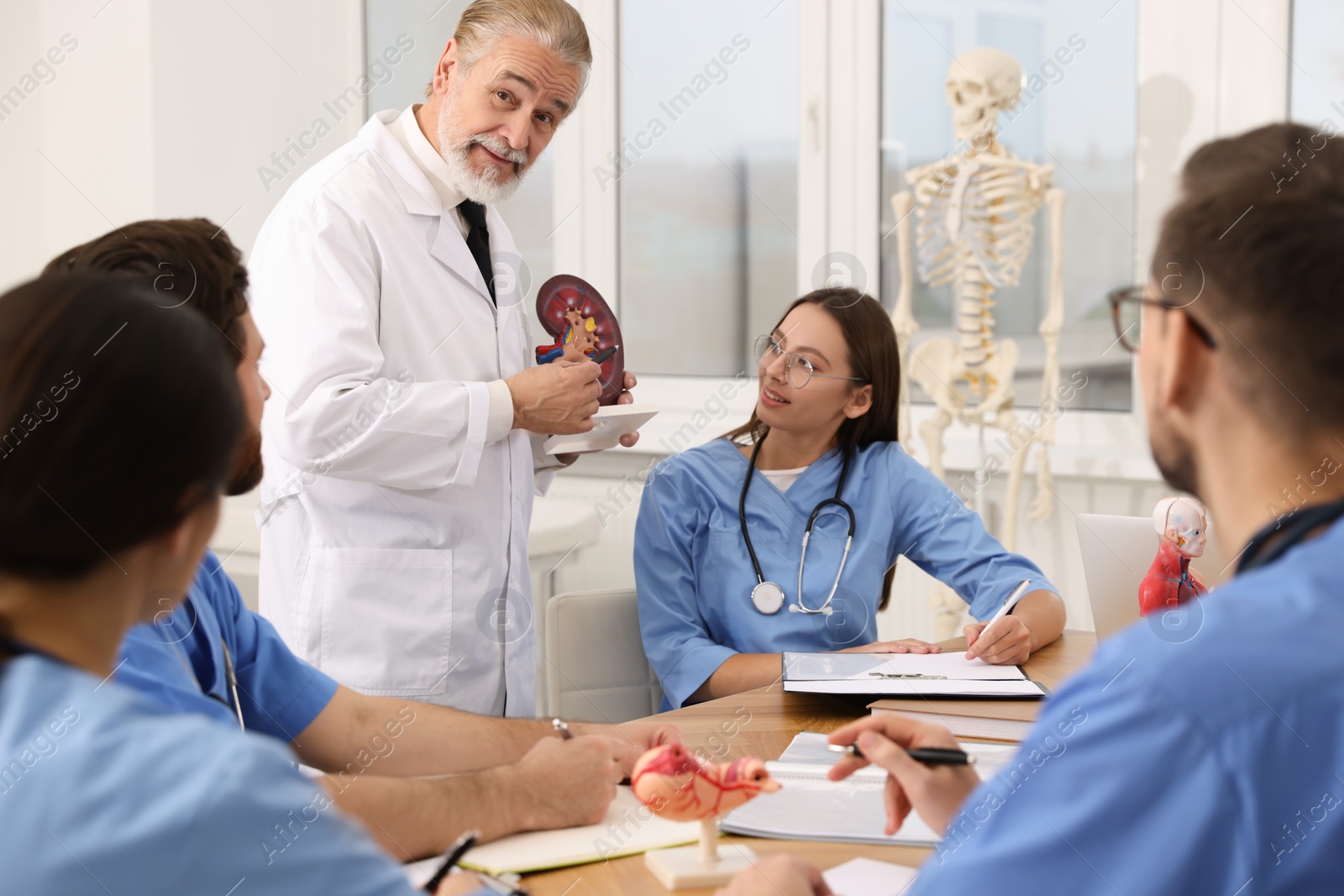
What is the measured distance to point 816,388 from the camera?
232 cm

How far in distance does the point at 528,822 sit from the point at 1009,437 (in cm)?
214

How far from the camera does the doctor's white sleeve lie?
6.07 ft

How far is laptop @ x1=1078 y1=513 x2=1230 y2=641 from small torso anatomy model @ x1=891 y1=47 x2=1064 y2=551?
102 cm

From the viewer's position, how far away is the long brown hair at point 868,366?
2379 millimetres

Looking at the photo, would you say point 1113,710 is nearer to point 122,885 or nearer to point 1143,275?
point 122,885

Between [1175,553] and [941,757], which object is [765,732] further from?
[1175,553]

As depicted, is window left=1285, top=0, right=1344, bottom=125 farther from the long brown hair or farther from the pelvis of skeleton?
the long brown hair

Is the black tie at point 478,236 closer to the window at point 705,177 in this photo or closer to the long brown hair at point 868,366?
the long brown hair at point 868,366

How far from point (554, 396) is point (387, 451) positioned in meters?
0.29

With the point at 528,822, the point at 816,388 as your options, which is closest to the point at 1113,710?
the point at 528,822

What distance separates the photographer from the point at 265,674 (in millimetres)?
1429

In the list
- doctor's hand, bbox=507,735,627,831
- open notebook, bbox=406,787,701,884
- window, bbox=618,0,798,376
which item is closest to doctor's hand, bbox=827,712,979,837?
open notebook, bbox=406,787,701,884

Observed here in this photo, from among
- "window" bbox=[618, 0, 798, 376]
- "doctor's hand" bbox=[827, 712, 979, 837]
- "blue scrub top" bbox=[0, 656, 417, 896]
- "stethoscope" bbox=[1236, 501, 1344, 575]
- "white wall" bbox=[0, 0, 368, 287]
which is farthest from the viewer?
"window" bbox=[618, 0, 798, 376]

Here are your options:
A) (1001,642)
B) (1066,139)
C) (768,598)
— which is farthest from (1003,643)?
(1066,139)
